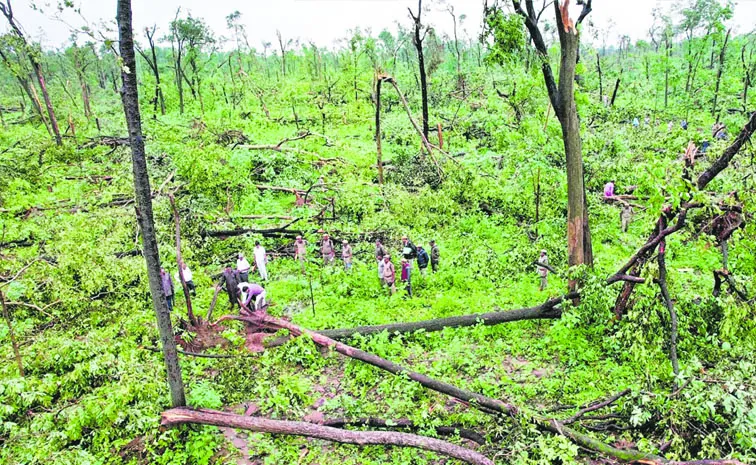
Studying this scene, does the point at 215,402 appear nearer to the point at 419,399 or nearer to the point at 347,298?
the point at 419,399

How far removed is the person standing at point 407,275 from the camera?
408 inches

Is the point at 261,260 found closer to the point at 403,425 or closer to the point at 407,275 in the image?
the point at 407,275

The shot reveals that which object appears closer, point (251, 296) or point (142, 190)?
point (142, 190)

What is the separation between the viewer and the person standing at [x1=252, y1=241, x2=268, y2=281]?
11.5 metres

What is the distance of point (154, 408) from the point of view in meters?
6.39

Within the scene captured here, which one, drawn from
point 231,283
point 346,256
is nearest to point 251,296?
point 231,283

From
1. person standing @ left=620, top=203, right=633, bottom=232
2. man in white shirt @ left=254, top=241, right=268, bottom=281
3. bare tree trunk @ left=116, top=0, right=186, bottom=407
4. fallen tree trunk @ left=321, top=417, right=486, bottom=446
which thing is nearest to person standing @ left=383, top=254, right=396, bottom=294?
man in white shirt @ left=254, top=241, right=268, bottom=281

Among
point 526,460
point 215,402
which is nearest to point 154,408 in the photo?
point 215,402

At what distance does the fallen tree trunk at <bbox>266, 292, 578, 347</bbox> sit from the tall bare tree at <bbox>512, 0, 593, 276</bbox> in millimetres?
841

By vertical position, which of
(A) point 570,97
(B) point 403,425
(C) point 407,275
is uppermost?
(A) point 570,97

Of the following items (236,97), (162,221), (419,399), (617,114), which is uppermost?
(236,97)

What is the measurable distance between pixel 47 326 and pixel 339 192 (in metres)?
8.37

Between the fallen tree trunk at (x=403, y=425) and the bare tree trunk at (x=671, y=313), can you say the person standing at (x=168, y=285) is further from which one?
the bare tree trunk at (x=671, y=313)

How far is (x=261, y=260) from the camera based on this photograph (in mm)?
11602
